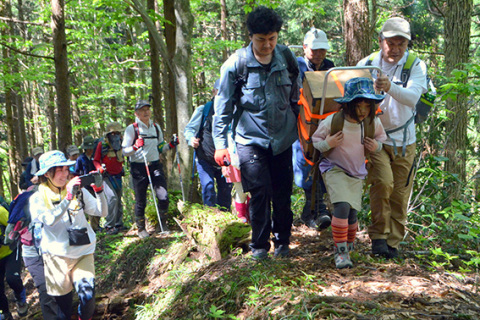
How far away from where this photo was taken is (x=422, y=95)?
15.2 feet

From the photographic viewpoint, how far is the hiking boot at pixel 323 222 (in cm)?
548

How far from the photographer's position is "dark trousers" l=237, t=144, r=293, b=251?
174 inches

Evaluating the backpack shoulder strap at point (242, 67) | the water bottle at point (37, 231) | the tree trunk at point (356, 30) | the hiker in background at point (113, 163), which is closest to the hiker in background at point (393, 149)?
the backpack shoulder strap at point (242, 67)

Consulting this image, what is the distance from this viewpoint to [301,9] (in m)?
17.3

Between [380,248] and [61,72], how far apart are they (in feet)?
25.4

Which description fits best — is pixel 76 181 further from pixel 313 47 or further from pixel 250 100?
pixel 313 47

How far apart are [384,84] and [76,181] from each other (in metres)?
3.35

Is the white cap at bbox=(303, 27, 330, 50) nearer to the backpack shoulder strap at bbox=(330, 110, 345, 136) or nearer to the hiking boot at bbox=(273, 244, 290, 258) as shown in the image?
the backpack shoulder strap at bbox=(330, 110, 345, 136)

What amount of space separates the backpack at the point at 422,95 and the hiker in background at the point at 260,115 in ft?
3.48

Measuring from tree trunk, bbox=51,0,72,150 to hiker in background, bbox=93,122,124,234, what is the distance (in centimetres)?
94

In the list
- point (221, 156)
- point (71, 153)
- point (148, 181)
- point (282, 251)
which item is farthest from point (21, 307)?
point (221, 156)

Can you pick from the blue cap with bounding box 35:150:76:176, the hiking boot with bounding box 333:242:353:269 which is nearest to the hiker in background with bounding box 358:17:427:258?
the hiking boot with bounding box 333:242:353:269

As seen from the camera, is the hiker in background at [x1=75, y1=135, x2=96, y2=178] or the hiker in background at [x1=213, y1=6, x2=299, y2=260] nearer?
the hiker in background at [x1=213, y1=6, x2=299, y2=260]

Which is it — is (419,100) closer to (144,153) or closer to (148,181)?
(144,153)
